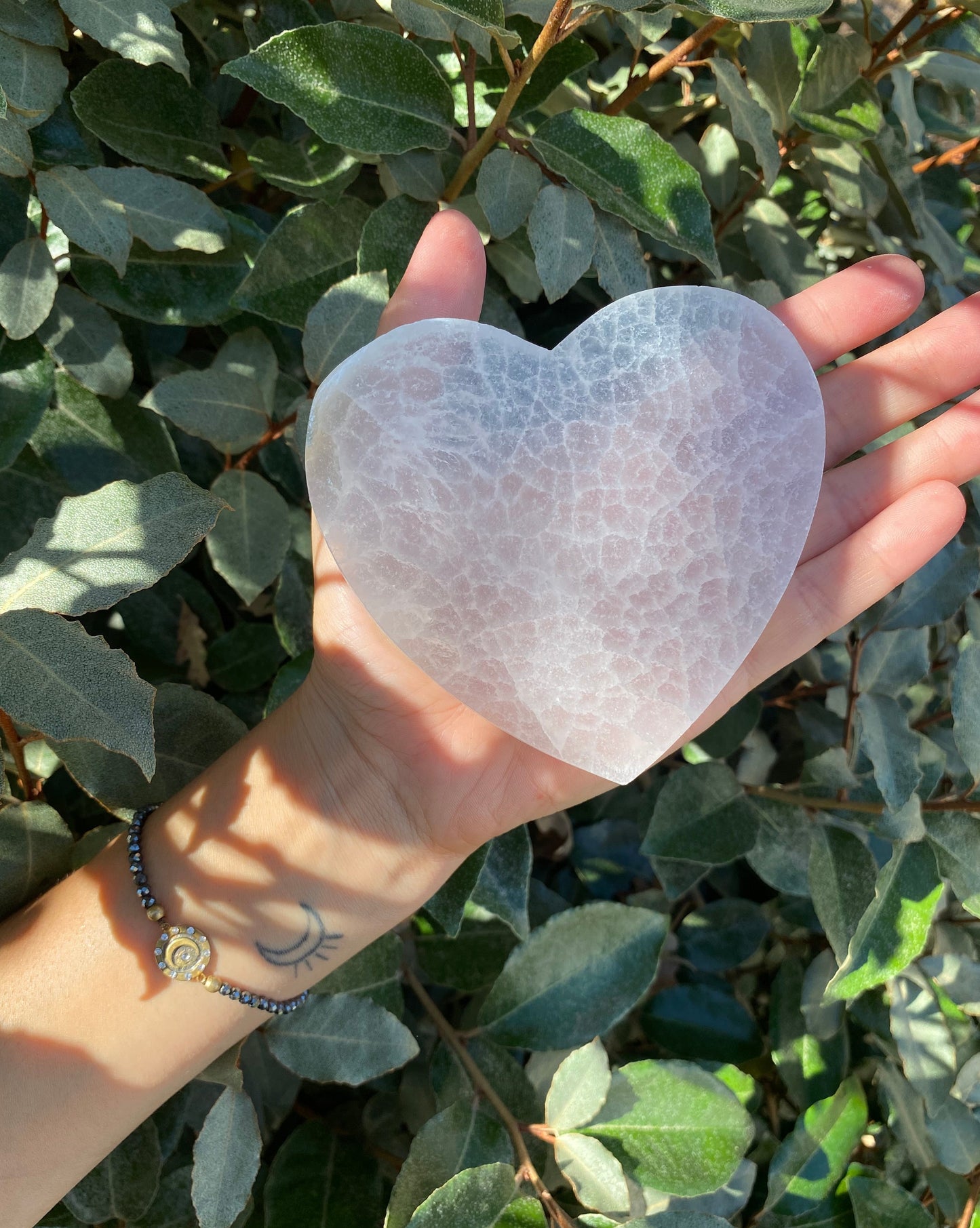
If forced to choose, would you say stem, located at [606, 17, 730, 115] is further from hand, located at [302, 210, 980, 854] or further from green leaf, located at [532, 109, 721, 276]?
hand, located at [302, 210, 980, 854]

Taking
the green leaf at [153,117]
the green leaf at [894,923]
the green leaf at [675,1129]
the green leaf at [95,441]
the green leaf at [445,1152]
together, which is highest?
the green leaf at [153,117]

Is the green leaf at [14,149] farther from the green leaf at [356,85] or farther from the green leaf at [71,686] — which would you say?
the green leaf at [71,686]

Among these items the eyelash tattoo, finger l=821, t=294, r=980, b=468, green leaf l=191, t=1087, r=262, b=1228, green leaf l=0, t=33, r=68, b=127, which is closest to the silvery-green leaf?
green leaf l=0, t=33, r=68, b=127

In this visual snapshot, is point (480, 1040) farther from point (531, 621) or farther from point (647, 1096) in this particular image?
point (531, 621)

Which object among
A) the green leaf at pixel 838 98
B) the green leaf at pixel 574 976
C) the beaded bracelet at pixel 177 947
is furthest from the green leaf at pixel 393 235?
the green leaf at pixel 574 976

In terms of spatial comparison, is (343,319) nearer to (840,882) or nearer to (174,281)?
(174,281)

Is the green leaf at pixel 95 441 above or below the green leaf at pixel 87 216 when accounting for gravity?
below

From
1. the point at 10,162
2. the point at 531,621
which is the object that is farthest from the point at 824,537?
the point at 10,162
